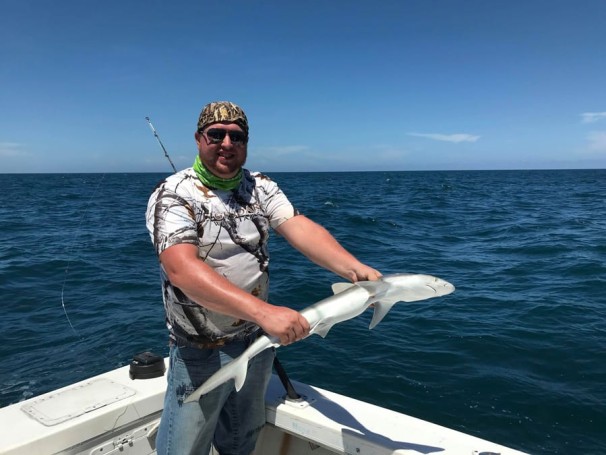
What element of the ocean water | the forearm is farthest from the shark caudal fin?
the ocean water

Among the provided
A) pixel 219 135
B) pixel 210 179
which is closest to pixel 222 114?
pixel 219 135

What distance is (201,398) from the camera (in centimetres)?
321

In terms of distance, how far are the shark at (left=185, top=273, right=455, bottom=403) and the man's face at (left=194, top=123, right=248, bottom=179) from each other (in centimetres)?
105

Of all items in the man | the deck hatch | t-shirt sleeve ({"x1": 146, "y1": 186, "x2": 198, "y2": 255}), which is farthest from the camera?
the deck hatch

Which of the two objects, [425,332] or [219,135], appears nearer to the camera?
[219,135]

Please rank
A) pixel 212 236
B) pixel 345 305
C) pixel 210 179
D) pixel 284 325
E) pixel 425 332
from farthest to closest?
1. pixel 425 332
2. pixel 210 179
3. pixel 212 236
4. pixel 345 305
5. pixel 284 325

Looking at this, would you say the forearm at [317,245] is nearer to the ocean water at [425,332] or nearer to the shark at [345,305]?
the shark at [345,305]

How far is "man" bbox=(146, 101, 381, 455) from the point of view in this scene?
119 inches

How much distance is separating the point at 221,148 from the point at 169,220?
1.97 feet

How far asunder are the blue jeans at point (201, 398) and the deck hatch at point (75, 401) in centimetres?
73

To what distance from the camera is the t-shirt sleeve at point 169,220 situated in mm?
2777

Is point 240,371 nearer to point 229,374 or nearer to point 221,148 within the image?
point 229,374

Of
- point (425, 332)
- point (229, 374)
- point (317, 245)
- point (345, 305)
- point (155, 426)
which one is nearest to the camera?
point (229, 374)

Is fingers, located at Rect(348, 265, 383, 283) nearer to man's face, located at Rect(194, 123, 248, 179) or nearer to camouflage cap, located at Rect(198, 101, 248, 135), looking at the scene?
man's face, located at Rect(194, 123, 248, 179)
